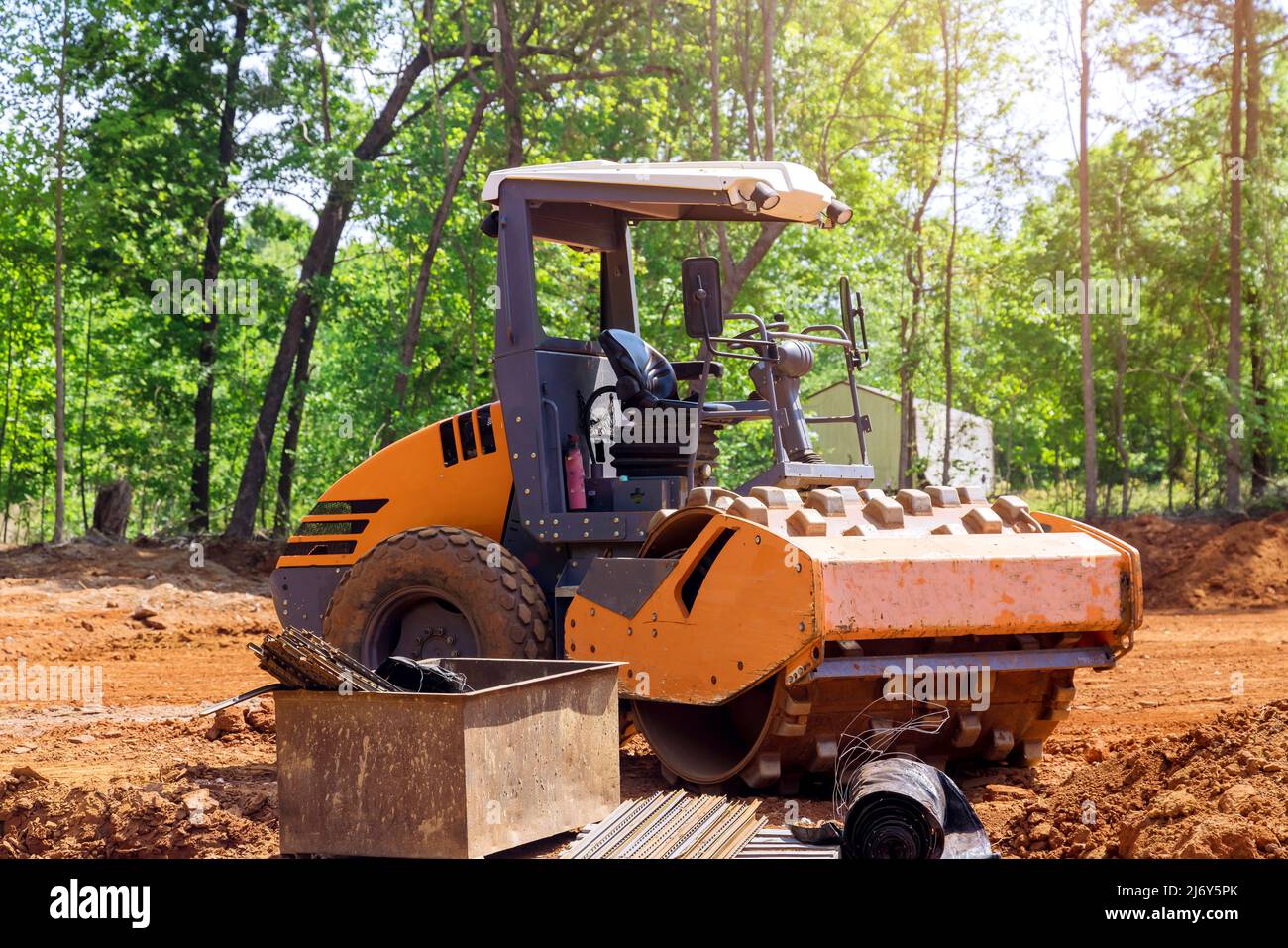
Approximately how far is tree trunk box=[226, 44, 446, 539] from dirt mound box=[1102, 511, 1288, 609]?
14626 millimetres

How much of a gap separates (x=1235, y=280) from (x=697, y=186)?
17249mm

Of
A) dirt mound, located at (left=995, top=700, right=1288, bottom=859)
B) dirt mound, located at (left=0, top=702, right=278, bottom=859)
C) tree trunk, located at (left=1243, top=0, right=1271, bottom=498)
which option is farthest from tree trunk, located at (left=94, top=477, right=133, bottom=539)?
dirt mound, located at (left=995, top=700, right=1288, bottom=859)

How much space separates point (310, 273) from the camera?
24312 millimetres

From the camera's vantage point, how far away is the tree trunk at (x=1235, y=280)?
20.4 meters

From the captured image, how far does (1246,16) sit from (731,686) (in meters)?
19.6

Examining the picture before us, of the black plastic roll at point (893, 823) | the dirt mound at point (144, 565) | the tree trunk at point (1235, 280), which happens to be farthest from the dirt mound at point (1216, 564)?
the black plastic roll at point (893, 823)

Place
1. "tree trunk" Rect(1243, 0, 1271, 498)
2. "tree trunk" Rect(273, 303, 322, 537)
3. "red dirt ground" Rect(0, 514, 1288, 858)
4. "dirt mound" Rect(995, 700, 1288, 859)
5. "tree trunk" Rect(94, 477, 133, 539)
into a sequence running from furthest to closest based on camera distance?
"tree trunk" Rect(273, 303, 322, 537)
"tree trunk" Rect(94, 477, 133, 539)
"tree trunk" Rect(1243, 0, 1271, 498)
"red dirt ground" Rect(0, 514, 1288, 858)
"dirt mound" Rect(995, 700, 1288, 859)

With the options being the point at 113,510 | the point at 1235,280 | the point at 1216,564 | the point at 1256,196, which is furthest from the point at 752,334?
the point at 113,510

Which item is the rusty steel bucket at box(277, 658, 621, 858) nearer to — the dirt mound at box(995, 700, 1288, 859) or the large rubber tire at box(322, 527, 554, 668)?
the large rubber tire at box(322, 527, 554, 668)

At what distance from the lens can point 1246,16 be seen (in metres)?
21.0

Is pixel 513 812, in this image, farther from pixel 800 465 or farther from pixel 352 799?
pixel 800 465

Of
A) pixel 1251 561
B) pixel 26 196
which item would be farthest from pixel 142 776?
pixel 26 196

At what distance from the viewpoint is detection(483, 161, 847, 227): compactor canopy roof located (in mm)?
6719

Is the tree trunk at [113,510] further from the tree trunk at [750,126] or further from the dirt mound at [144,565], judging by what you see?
the tree trunk at [750,126]
